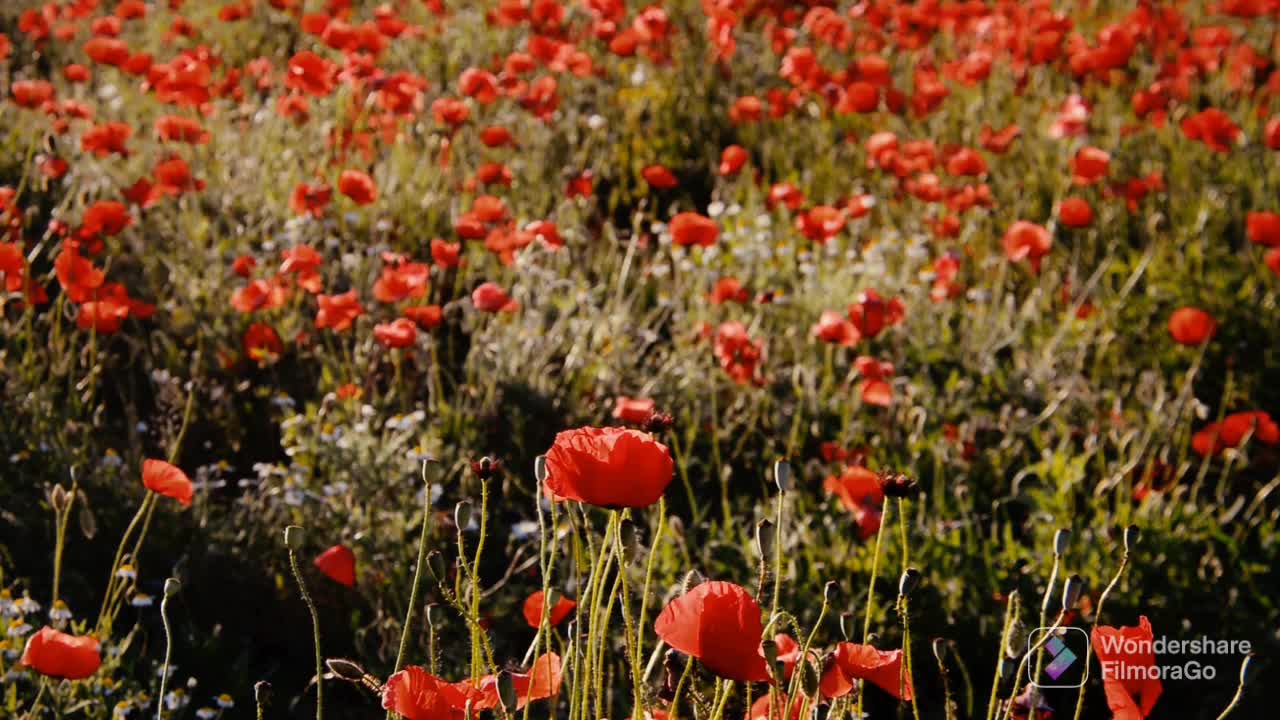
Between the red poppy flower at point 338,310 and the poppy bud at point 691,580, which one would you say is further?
the red poppy flower at point 338,310

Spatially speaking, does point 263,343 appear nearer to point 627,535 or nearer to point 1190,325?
point 627,535

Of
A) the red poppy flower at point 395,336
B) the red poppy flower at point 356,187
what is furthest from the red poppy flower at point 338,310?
the red poppy flower at point 356,187

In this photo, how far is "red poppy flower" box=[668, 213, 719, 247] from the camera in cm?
338

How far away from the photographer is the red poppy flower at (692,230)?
11.1ft

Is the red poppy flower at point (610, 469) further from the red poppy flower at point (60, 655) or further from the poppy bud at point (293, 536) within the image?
the red poppy flower at point (60, 655)

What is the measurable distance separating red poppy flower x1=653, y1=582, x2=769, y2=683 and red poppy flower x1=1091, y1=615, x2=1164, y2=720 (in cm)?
40

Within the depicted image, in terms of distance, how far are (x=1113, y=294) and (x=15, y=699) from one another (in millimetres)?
3285

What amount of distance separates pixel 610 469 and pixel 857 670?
382mm

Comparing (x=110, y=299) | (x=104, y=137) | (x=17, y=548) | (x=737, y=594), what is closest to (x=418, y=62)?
(x=104, y=137)

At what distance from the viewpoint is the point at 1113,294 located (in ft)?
13.4

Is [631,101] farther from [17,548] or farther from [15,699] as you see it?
[15,699]

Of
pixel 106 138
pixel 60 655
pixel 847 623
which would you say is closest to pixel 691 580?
pixel 847 623

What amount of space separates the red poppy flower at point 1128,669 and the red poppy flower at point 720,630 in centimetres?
40

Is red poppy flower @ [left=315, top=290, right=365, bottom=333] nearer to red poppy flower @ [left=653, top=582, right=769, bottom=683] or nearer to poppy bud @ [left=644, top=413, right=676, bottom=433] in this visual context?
poppy bud @ [left=644, top=413, right=676, bottom=433]
